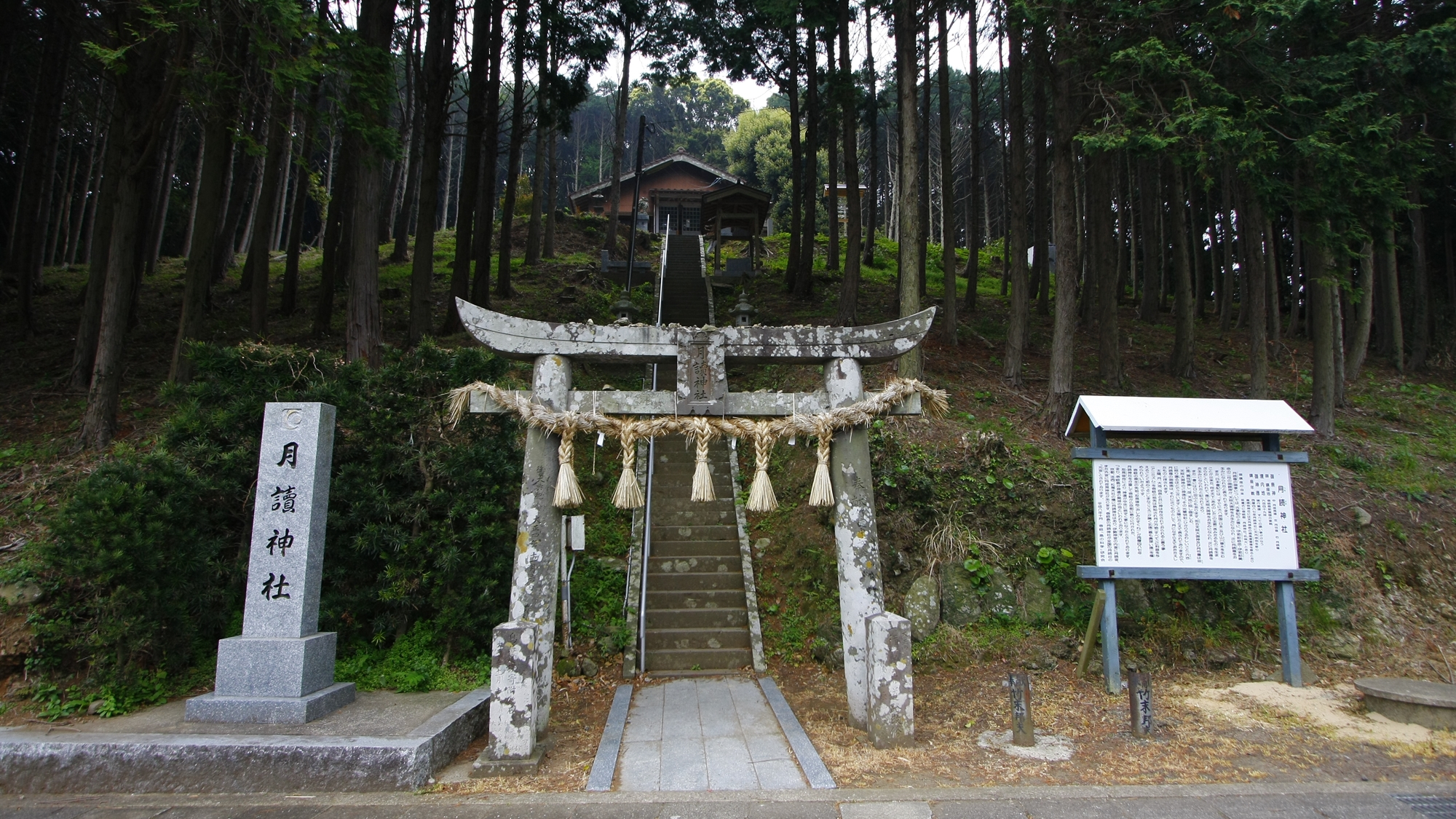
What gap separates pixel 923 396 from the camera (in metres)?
6.08

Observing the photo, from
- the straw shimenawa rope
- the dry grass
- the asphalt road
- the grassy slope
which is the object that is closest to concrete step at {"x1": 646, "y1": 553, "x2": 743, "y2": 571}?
the grassy slope

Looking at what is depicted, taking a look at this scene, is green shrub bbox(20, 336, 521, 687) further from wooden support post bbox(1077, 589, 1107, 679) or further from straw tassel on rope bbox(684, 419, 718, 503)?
wooden support post bbox(1077, 589, 1107, 679)

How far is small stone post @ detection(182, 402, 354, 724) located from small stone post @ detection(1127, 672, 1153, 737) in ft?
20.0

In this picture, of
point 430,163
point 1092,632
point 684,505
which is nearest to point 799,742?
point 1092,632

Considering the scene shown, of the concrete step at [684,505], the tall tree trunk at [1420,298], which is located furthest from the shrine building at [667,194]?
the concrete step at [684,505]

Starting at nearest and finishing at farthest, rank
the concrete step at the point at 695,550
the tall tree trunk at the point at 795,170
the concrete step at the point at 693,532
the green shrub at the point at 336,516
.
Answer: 1. the green shrub at the point at 336,516
2. the concrete step at the point at 695,550
3. the concrete step at the point at 693,532
4. the tall tree trunk at the point at 795,170

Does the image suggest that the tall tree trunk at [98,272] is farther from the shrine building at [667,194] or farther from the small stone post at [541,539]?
the shrine building at [667,194]

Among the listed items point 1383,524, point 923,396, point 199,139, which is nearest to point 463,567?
point 923,396

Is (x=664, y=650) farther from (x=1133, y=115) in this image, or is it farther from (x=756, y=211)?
(x=756, y=211)

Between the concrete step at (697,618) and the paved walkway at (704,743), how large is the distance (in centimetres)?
97

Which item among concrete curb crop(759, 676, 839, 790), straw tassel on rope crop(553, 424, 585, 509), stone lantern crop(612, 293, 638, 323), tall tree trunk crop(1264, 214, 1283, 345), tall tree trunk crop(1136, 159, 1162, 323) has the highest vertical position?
tall tree trunk crop(1136, 159, 1162, 323)

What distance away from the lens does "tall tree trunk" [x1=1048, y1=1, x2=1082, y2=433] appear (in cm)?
1046

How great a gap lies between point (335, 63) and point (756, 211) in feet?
52.0

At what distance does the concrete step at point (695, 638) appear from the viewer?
317 inches
